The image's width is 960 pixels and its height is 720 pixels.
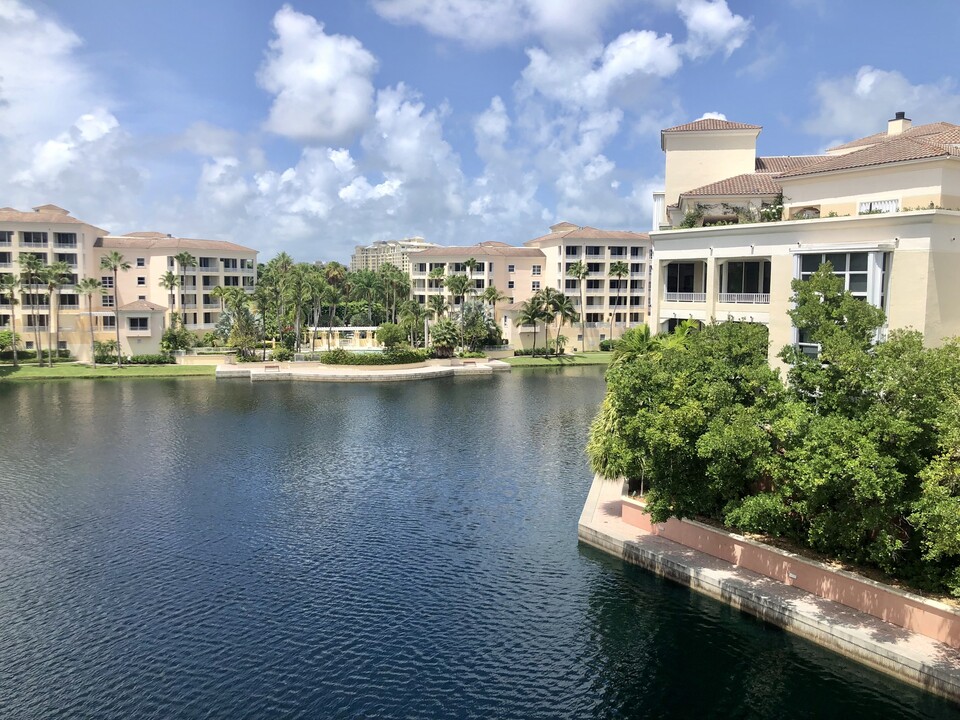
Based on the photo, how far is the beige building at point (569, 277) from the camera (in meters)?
106

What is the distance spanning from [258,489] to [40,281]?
218 feet

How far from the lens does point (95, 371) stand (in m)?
80.6

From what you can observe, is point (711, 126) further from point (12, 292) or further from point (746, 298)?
point (12, 292)

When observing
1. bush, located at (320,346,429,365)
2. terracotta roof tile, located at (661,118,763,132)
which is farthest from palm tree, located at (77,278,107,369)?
terracotta roof tile, located at (661,118,763,132)

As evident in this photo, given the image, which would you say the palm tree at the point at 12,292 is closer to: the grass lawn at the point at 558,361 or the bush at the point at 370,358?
the bush at the point at 370,358

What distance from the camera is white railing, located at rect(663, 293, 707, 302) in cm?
3550

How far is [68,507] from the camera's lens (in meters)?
33.5

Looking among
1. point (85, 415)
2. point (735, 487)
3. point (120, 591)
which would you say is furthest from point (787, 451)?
point (85, 415)

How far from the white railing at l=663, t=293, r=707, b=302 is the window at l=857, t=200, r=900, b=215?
7.60m

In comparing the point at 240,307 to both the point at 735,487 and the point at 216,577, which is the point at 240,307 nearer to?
the point at 216,577

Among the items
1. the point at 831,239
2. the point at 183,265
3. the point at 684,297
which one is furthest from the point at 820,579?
the point at 183,265

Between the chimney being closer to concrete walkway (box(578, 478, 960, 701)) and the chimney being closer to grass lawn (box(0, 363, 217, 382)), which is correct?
concrete walkway (box(578, 478, 960, 701))

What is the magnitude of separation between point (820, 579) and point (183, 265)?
306ft

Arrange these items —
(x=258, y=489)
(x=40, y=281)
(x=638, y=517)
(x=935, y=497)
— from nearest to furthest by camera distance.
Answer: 1. (x=935, y=497)
2. (x=638, y=517)
3. (x=258, y=489)
4. (x=40, y=281)
